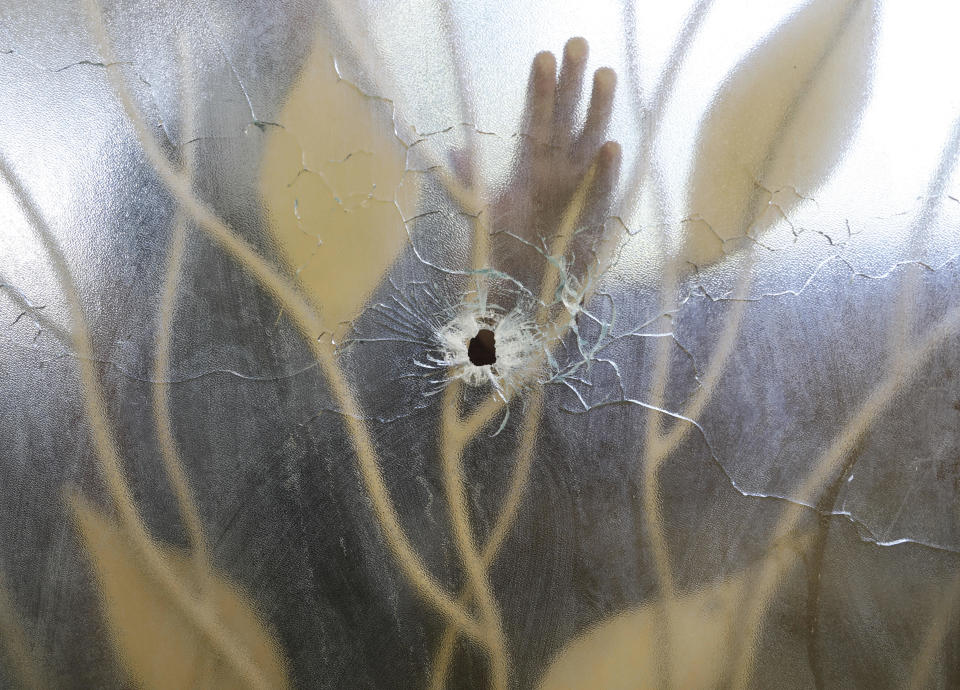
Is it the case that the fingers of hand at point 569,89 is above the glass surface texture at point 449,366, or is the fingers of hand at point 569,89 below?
above

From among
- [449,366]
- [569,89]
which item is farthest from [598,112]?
[449,366]

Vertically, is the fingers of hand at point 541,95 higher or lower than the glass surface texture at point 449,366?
higher

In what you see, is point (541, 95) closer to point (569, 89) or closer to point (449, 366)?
point (569, 89)

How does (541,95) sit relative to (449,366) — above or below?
above

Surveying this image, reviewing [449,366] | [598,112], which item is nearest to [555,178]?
[598,112]

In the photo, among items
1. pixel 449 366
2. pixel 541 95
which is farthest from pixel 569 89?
pixel 449 366

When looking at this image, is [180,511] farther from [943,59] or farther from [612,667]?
[943,59]

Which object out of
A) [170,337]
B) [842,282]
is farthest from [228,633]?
[842,282]

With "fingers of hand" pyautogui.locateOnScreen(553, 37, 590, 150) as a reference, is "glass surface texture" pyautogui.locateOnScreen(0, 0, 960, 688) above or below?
below

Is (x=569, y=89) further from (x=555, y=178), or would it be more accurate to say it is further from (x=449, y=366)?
(x=449, y=366)

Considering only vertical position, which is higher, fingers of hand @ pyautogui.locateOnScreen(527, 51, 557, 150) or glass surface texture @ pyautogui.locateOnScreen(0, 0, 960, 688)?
fingers of hand @ pyautogui.locateOnScreen(527, 51, 557, 150)

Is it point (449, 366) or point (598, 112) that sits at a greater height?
point (598, 112)
